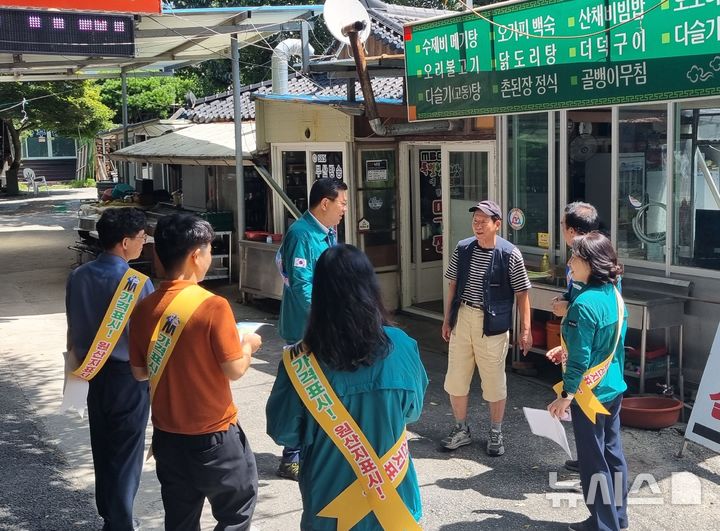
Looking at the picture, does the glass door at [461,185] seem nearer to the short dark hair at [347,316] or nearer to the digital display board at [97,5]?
the digital display board at [97,5]

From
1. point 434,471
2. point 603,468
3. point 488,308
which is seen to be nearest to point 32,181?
point 488,308

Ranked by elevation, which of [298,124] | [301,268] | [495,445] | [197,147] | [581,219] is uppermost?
[298,124]

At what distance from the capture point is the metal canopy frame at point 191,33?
35.4 feet

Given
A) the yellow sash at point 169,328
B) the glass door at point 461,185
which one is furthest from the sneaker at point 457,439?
the glass door at point 461,185

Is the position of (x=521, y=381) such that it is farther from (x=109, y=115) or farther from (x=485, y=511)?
(x=109, y=115)

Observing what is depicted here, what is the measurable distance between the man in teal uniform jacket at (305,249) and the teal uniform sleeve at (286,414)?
211 centimetres

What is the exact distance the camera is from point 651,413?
20.9 ft

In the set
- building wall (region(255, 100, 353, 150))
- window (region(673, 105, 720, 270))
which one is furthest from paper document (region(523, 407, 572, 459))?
building wall (region(255, 100, 353, 150))

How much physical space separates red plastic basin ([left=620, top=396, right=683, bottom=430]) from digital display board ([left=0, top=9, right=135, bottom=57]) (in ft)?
21.5

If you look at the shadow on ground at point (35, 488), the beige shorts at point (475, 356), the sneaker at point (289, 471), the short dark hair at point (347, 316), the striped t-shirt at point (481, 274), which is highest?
the short dark hair at point (347, 316)

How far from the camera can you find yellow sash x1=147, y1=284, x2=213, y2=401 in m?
3.53

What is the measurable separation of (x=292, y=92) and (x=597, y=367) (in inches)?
388

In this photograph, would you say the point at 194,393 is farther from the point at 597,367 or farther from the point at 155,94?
the point at 155,94

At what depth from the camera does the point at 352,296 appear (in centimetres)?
295
